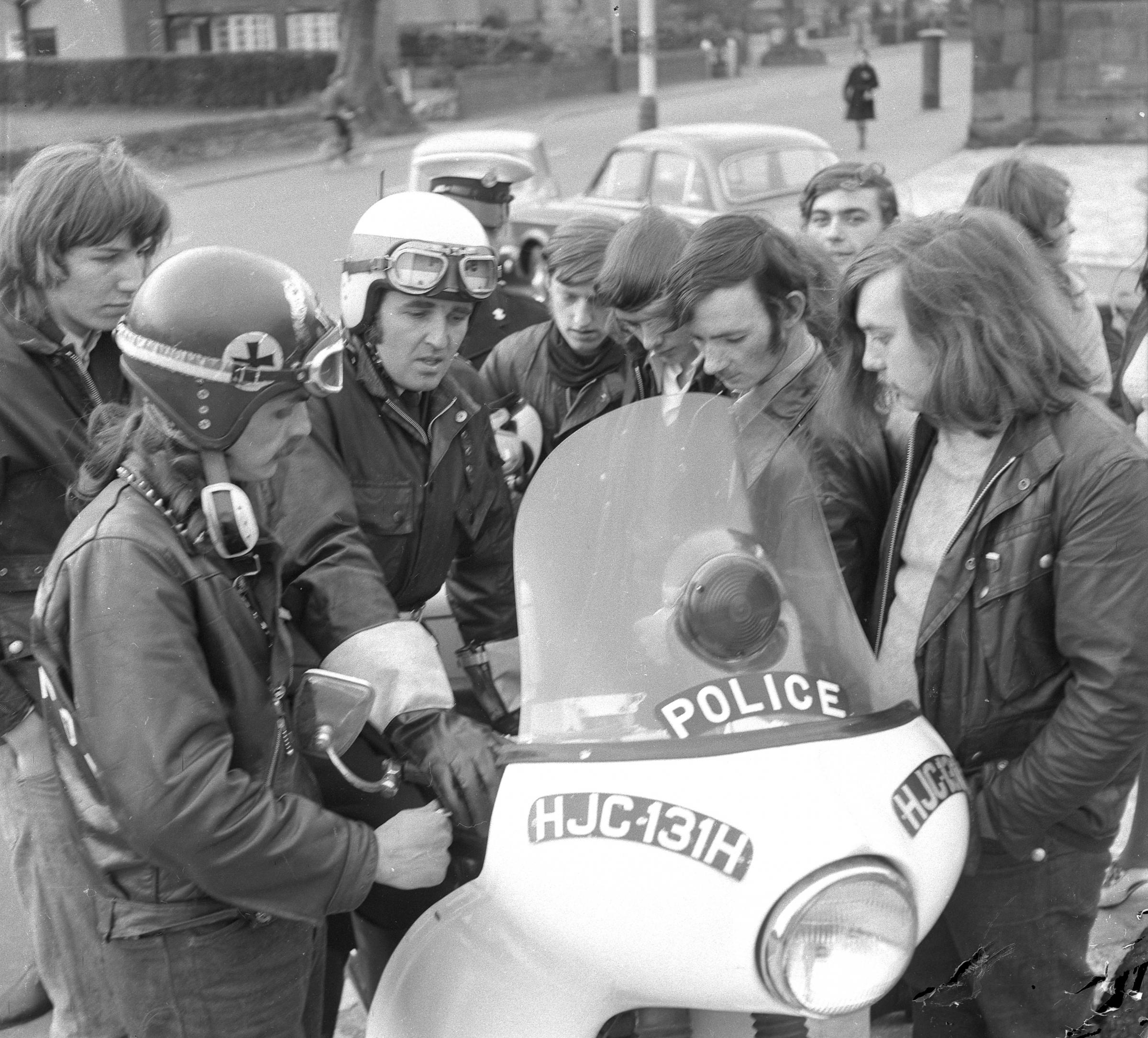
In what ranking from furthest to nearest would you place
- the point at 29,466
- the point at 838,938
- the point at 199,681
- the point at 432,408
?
the point at 432,408 < the point at 29,466 < the point at 199,681 < the point at 838,938

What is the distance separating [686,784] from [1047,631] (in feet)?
2.84

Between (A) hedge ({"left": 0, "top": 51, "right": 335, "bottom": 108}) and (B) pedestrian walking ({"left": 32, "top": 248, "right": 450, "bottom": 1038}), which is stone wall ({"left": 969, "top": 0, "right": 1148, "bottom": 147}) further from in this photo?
(B) pedestrian walking ({"left": 32, "top": 248, "right": 450, "bottom": 1038})

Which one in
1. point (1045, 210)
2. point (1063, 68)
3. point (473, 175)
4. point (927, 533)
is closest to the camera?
point (927, 533)

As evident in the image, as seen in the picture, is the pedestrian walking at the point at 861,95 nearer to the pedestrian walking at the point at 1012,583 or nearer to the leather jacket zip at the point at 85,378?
the pedestrian walking at the point at 1012,583

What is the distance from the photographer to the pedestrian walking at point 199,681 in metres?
→ 1.78

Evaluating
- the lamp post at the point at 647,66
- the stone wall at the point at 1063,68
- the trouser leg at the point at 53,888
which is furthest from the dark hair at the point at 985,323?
the stone wall at the point at 1063,68

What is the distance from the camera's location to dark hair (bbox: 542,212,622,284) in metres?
3.90

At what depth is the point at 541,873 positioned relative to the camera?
1.75 metres

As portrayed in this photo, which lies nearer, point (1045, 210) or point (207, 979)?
point (207, 979)

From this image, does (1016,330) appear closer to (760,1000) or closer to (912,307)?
(912,307)

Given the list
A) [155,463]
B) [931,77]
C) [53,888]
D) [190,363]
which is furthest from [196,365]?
[931,77]

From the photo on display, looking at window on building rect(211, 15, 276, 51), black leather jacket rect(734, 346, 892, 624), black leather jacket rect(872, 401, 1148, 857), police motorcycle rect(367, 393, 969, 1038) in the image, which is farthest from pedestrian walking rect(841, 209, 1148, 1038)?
window on building rect(211, 15, 276, 51)

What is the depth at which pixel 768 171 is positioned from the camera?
34.0ft

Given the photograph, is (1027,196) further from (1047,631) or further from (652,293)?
(1047,631)
